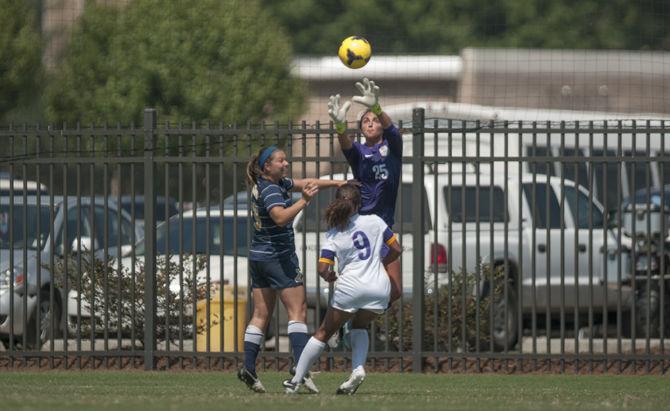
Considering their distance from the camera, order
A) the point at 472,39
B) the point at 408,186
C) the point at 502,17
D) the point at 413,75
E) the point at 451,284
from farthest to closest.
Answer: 1. the point at 502,17
2. the point at 472,39
3. the point at 413,75
4. the point at 408,186
5. the point at 451,284

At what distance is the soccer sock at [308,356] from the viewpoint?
9750mm

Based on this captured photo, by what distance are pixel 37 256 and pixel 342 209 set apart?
427 centimetres

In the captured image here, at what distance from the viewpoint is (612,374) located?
12.9m

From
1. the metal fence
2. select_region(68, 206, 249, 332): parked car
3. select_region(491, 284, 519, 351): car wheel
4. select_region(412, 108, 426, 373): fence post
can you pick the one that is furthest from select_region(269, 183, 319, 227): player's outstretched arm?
select_region(491, 284, 519, 351): car wheel

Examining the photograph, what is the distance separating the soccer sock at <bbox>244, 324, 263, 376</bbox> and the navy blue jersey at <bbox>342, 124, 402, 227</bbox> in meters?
1.14

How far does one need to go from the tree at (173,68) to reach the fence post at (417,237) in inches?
767

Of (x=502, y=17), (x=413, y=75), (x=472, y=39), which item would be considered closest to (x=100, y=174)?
(x=413, y=75)

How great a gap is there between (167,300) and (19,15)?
761 inches

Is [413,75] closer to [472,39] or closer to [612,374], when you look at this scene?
[472,39]

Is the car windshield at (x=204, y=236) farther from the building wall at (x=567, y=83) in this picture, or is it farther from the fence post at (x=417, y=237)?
the building wall at (x=567, y=83)

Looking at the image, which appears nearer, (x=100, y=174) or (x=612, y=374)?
(x=612, y=374)

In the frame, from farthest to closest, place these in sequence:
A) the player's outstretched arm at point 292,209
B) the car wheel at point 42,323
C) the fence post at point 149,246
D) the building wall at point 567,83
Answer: the building wall at point 567,83 < the car wheel at point 42,323 < the fence post at point 149,246 < the player's outstretched arm at point 292,209

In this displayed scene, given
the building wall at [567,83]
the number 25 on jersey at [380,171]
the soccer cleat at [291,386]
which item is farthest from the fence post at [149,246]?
the building wall at [567,83]

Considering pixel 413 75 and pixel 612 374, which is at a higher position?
pixel 413 75
